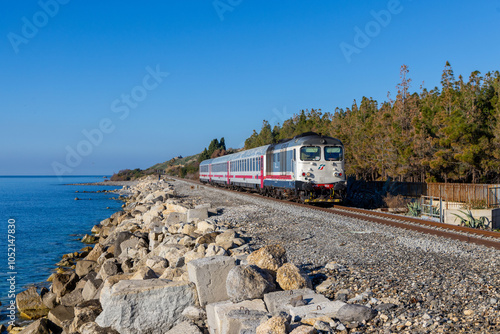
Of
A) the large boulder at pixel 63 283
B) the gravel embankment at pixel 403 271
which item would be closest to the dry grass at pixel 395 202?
the gravel embankment at pixel 403 271

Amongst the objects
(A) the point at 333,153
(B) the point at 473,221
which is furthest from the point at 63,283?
(B) the point at 473,221

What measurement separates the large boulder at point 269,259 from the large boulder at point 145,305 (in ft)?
3.64

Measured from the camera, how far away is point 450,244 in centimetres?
965

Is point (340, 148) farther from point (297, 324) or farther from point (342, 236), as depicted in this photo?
point (297, 324)

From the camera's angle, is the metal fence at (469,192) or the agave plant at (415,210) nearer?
the agave plant at (415,210)

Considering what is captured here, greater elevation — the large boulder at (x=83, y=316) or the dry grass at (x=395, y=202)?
the dry grass at (x=395, y=202)

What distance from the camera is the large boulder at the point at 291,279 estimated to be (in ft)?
20.7

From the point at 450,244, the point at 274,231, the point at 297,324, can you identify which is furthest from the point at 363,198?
the point at 297,324

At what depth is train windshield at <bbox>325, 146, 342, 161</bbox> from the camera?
19.9m

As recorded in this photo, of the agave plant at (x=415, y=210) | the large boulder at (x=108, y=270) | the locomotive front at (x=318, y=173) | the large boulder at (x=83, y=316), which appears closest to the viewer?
the large boulder at (x=83, y=316)

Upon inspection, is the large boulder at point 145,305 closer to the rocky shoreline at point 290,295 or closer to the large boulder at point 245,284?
the rocky shoreline at point 290,295

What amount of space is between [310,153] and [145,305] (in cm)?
1407

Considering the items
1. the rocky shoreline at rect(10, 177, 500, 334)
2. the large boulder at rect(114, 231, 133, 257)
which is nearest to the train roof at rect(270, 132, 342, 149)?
the large boulder at rect(114, 231, 133, 257)

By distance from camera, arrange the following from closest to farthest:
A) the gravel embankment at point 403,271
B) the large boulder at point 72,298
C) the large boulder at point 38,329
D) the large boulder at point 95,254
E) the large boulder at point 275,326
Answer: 1. the large boulder at point 275,326
2. the gravel embankment at point 403,271
3. the large boulder at point 38,329
4. the large boulder at point 72,298
5. the large boulder at point 95,254
